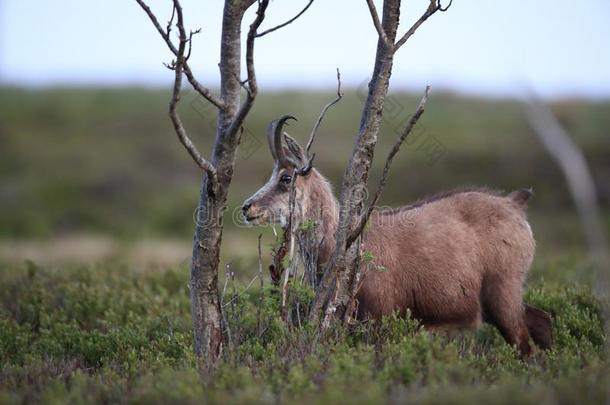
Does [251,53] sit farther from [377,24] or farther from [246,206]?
[246,206]

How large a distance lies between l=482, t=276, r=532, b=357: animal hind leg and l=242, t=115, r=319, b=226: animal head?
6.94ft

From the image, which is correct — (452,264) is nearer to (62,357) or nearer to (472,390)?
(472,390)

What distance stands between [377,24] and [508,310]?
3.14 metres

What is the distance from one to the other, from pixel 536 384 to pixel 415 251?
2767mm

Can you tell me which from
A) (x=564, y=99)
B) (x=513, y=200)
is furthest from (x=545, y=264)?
(x=564, y=99)

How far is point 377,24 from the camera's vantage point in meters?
6.34

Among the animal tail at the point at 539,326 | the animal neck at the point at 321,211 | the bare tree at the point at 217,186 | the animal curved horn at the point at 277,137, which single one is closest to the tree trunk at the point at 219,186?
the bare tree at the point at 217,186

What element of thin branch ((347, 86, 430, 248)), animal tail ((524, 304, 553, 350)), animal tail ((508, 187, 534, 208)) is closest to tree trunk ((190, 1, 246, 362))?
thin branch ((347, 86, 430, 248))

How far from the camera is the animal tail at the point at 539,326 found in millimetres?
7484

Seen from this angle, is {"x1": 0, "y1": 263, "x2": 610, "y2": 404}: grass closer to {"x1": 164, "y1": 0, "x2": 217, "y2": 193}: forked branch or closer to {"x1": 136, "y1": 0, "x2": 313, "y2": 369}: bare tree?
{"x1": 136, "y1": 0, "x2": 313, "y2": 369}: bare tree

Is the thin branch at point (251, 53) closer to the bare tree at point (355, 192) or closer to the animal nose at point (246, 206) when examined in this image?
the bare tree at point (355, 192)

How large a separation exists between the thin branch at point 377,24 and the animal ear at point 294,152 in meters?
1.69

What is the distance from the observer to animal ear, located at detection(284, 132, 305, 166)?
25.3 ft

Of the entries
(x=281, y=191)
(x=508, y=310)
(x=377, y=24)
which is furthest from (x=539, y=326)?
(x=377, y=24)
